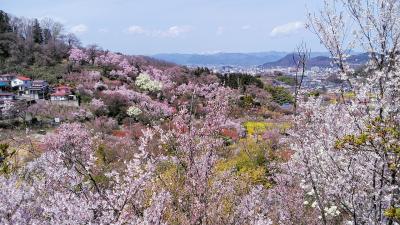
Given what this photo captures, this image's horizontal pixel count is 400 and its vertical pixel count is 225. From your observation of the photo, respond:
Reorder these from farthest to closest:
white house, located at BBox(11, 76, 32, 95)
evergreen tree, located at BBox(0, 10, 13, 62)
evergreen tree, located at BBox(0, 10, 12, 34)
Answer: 1. evergreen tree, located at BBox(0, 10, 12, 34)
2. evergreen tree, located at BBox(0, 10, 13, 62)
3. white house, located at BBox(11, 76, 32, 95)

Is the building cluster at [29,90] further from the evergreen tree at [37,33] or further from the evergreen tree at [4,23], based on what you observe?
the evergreen tree at [37,33]

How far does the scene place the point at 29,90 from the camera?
2162 inches

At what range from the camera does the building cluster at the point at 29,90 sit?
2141 inches

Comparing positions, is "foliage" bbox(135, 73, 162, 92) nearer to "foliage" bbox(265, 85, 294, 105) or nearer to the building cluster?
the building cluster

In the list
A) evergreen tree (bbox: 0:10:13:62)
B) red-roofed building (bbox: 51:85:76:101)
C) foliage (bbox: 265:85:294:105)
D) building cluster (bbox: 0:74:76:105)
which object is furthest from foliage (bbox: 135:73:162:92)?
evergreen tree (bbox: 0:10:13:62)

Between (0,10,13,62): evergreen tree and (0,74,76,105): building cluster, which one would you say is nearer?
(0,74,76,105): building cluster

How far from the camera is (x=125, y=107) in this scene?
5328cm

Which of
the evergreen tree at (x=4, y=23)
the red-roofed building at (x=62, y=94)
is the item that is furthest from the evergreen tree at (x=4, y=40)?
the red-roofed building at (x=62, y=94)

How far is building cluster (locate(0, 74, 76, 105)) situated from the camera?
54.4m

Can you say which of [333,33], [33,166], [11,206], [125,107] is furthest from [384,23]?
[125,107]

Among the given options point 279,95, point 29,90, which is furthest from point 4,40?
point 279,95

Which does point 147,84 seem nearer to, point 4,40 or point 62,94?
point 62,94

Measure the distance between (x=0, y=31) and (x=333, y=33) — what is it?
7761 cm

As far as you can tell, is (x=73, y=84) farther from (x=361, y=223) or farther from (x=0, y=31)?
(x=361, y=223)
